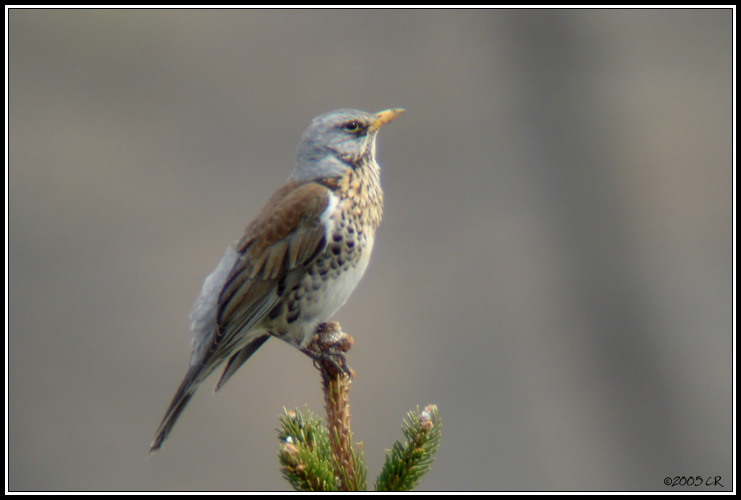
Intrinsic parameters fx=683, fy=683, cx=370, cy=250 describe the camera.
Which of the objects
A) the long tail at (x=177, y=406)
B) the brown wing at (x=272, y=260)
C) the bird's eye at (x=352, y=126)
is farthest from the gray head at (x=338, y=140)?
the long tail at (x=177, y=406)

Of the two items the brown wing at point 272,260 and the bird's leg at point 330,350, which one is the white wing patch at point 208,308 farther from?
the bird's leg at point 330,350

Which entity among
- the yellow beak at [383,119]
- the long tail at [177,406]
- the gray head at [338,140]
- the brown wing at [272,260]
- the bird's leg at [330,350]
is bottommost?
the long tail at [177,406]

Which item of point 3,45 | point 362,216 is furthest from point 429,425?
point 3,45

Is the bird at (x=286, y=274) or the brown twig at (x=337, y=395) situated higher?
the bird at (x=286, y=274)

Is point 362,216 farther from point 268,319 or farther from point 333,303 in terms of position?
point 268,319

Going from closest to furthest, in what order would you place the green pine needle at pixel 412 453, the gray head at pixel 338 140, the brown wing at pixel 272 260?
the green pine needle at pixel 412 453 < the brown wing at pixel 272 260 < the gray head at pixel 338 140

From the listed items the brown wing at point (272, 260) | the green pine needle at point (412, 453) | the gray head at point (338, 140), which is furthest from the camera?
the gray head at point (338, 140)
